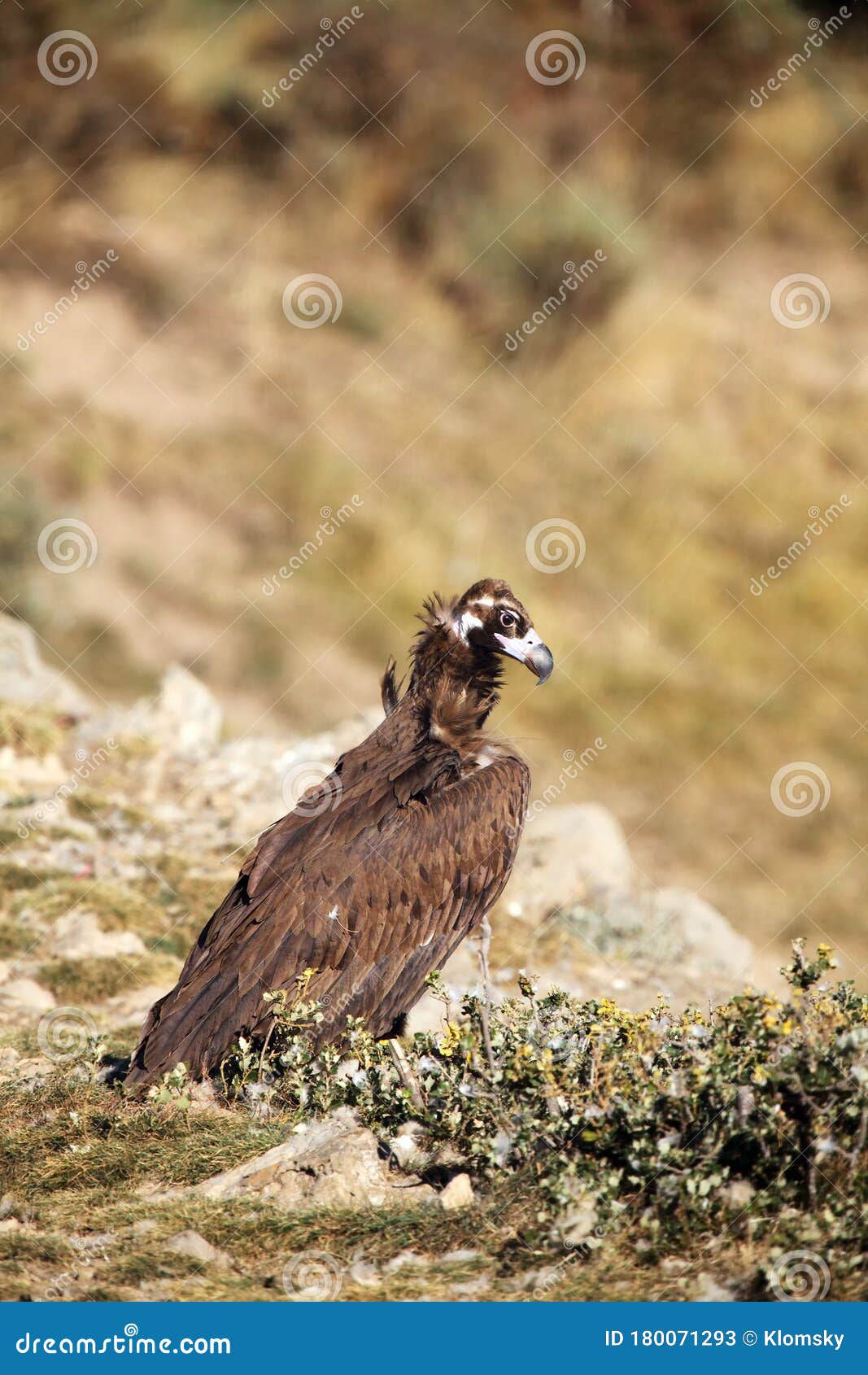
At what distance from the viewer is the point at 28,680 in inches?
508

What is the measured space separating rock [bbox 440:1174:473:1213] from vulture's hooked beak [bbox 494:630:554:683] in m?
2.89

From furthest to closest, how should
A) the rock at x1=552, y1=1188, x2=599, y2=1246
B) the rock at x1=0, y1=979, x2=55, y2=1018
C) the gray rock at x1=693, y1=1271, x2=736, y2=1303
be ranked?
the rock at x1=0, y1=979, x2=55, y2=1018, the rock at x1=552, y1=1188, x2=599, y2=1246, the gray rock at x1=693, y1=1271, x2=736, y2=1303

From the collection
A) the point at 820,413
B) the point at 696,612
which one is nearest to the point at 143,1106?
the point at 696,612

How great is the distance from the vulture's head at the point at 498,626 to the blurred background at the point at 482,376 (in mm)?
7355

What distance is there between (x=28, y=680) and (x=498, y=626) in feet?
21.9

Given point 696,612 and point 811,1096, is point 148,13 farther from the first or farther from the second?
point 811,1096

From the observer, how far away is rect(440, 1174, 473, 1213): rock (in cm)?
504

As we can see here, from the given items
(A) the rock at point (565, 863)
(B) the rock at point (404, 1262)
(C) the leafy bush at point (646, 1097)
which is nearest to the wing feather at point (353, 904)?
(C) the leafy bush at point (646, 1097)

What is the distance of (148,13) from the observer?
2677cm

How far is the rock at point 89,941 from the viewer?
907 cm

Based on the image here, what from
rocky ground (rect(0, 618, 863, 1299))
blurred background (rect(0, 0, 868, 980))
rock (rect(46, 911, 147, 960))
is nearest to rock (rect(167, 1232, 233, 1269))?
rocky ground (rect(0, 618, 863, 1299))

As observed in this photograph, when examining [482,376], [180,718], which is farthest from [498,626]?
[482,376]

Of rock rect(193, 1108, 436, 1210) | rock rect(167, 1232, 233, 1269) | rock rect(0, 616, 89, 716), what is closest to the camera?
rock rect(167, 1232, 233, 1269)

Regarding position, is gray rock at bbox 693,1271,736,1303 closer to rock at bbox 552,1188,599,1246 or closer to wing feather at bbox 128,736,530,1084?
rock at bbox 552,1188,599,1246
